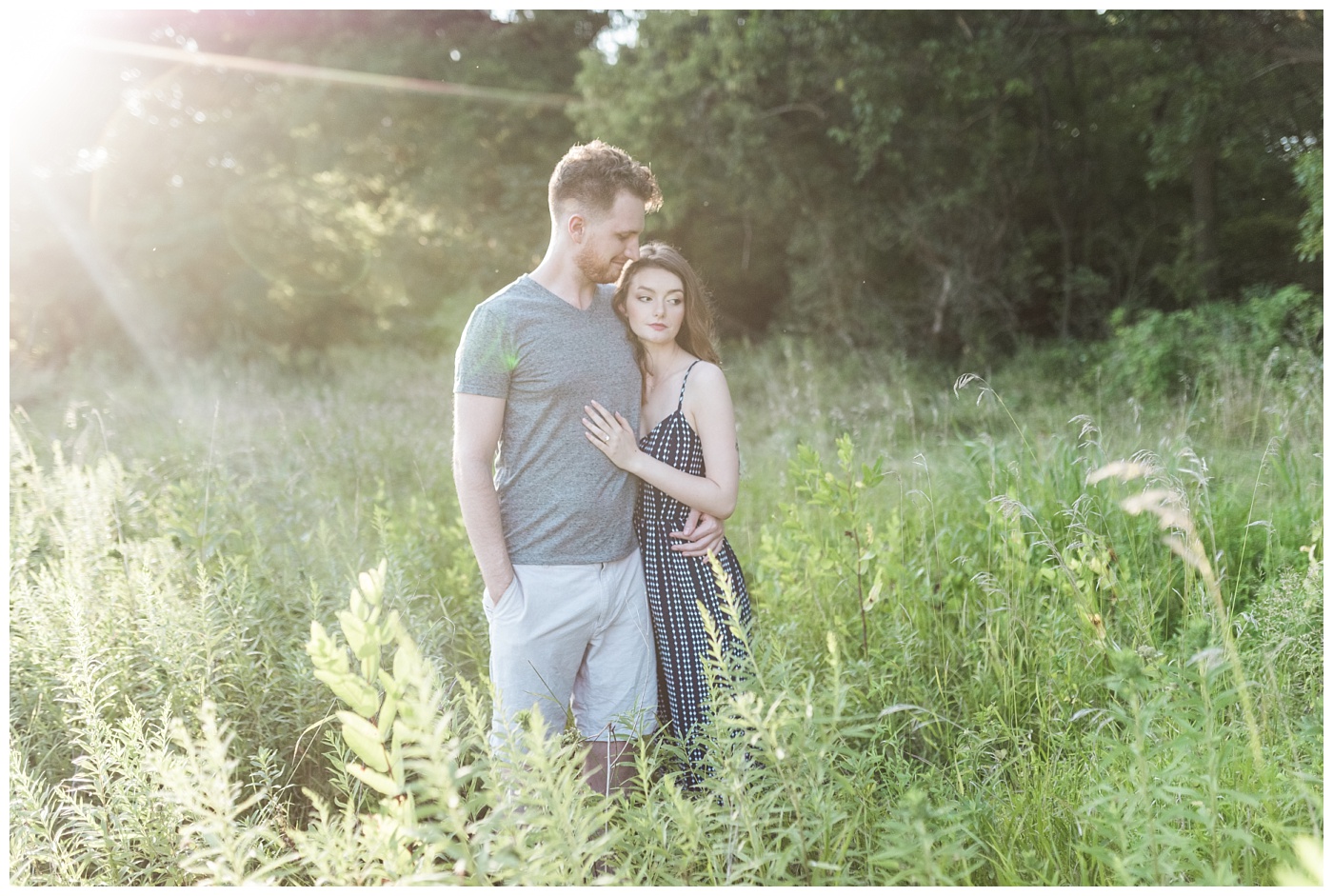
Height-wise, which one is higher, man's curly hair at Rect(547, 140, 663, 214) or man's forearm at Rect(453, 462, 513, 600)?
man's curly hair at Rect(547, 140, 663, 214)

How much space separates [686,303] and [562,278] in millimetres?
409

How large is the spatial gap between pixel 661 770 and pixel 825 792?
3.40 ft

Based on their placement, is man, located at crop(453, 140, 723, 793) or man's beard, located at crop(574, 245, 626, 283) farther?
man's beard, located at crop(574, 245, 626, 283)

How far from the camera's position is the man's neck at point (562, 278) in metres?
2.67

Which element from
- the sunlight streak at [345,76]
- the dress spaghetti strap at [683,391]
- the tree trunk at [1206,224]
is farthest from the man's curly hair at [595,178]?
the sunlight streak at [345,76]

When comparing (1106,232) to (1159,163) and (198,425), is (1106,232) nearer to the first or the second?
(1159,163)

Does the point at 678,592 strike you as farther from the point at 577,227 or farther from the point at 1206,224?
the point at 1206,224

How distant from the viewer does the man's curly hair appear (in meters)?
2.62

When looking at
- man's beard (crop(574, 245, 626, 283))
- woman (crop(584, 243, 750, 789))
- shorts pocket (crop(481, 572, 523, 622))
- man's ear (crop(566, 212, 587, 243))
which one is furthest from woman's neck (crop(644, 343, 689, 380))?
shorts pocket (crop(481, 572, 523, 622))

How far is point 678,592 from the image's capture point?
8.86 ft

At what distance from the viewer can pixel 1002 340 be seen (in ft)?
42.0

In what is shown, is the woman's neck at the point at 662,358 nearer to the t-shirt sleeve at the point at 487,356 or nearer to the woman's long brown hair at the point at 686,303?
the woman's long brown hair at the point at 686,303

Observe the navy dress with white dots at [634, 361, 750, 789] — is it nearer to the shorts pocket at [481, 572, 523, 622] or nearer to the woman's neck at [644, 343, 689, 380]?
the woman's neck at [644, 343, 689, 380]

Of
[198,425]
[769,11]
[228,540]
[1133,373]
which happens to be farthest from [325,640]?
[769,11]
